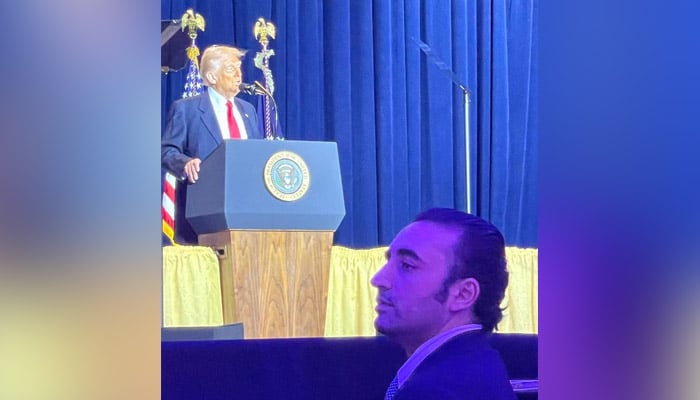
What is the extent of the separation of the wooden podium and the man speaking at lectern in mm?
694

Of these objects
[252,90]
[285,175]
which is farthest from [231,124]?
[285,175]

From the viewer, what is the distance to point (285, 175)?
3004 mm

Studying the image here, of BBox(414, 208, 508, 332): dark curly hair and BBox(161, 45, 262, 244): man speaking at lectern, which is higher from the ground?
BBox(161, 45, 262, 244): man speaking at lectern

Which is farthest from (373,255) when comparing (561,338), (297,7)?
(561,338)

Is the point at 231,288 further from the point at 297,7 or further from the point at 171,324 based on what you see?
the point at 297,7

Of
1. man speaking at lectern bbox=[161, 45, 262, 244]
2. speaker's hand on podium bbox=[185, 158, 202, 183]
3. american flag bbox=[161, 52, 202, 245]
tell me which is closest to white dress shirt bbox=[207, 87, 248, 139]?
man speaking at lectern bbox=[161, 45, 262, 244]

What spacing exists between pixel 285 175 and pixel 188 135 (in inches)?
39.7

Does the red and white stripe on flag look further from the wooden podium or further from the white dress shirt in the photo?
the wooden podium

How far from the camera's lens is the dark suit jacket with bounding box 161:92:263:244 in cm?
381

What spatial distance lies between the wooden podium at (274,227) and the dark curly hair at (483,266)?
1.25 metres

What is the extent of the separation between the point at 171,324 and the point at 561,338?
10.5 ft

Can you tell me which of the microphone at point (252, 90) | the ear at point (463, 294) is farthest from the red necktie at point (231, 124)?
the ear at point (463, 294)

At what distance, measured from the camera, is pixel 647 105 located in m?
0.38

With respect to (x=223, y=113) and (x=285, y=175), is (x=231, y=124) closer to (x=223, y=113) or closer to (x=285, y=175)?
(x=223, y=113)
